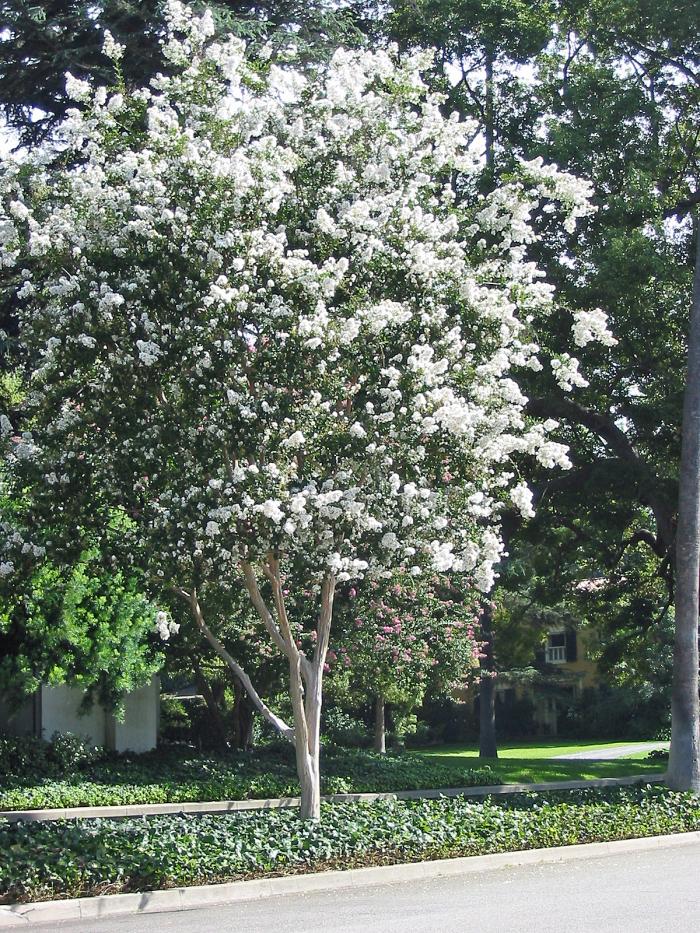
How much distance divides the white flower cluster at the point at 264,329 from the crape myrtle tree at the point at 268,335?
0.03 metres

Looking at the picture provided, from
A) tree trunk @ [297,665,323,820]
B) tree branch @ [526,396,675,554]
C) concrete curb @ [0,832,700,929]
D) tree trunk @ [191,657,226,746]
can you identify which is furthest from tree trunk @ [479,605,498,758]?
tree trunk @ [297,665,323,820]

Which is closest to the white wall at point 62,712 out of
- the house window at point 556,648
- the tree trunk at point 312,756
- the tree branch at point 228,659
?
the tree branch at point 228,659

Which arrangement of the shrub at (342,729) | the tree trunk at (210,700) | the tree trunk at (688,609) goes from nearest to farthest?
the tree trunk at (688,609) < the tree trunk at (210,700) < the shrub at (342,729)

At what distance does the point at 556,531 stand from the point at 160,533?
16.8m

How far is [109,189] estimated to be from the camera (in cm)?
1155

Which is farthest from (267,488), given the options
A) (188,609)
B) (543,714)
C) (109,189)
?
(543,714)

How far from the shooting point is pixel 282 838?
1166 cm

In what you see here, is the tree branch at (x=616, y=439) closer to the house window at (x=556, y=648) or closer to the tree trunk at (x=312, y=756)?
the tree trunk at (x=312, y=756)

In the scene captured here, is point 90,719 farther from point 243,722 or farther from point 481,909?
point 481,909

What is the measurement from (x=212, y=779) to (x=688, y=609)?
8600 millimetres

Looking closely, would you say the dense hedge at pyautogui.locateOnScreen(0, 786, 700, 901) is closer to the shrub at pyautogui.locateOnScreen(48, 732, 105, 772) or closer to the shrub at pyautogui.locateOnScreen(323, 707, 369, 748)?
the shrub at pyautogui.locateOnScreen(48, 732, 105, 772)

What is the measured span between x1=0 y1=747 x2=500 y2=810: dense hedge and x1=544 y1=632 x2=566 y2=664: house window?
31.9m

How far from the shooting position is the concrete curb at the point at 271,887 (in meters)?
9.52

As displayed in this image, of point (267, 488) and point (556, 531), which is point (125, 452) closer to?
point (267, 488)
